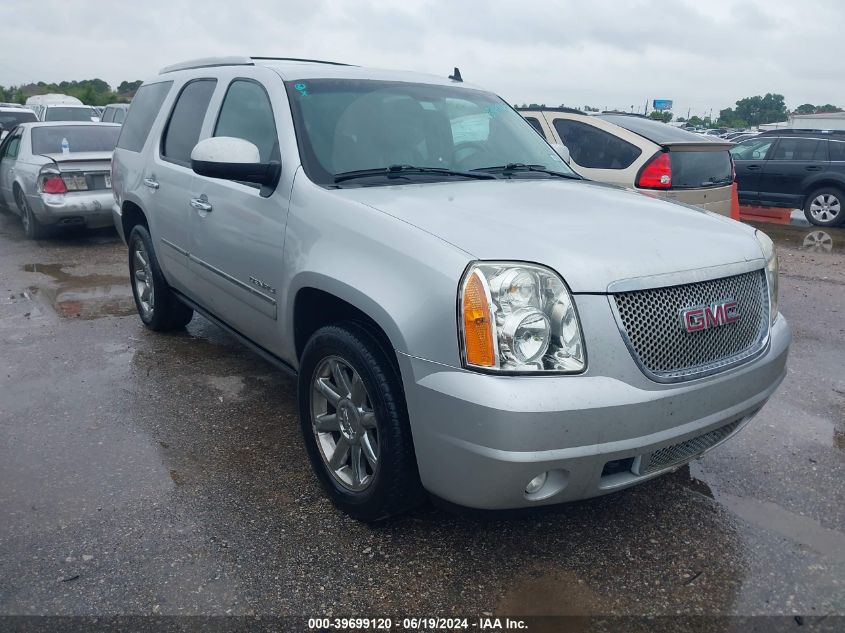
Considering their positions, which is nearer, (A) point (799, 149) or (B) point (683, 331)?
(B) point (683, 331)

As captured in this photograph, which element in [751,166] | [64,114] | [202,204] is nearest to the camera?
[202,204]

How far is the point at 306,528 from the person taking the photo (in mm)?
2902

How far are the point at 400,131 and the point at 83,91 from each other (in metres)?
59.2

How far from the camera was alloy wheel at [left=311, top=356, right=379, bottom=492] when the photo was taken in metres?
2.75

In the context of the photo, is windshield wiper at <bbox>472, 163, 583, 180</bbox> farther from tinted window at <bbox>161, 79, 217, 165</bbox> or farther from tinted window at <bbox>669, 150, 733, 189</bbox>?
tinted window at <bbox>669, 150, 733, 189</bbox>

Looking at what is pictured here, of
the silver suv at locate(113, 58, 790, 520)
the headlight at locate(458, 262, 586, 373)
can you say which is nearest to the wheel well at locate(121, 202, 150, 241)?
the silver suv at locate(113, 58, 790, 520)

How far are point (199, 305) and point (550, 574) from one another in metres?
2.80

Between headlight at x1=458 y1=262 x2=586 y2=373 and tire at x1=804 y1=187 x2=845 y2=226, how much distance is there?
11.7 metres

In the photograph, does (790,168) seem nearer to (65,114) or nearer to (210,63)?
(210,63)

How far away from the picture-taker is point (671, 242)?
8.51 ft

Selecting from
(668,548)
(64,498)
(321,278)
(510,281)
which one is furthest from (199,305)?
(668,548)

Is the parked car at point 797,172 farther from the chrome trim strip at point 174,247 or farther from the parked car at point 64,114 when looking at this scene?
the parked car at point 64,114

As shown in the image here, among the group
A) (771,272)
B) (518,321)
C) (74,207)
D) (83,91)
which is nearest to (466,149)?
(771,272)

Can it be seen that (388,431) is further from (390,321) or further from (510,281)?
(510,281)
